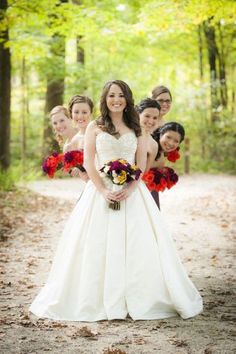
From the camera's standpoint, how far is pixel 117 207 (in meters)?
5.11

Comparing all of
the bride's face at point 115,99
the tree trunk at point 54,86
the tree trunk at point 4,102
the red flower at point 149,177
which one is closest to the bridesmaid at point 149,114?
the red flower at point 149,177

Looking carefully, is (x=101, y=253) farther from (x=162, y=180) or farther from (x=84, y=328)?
(x=162, y=180)

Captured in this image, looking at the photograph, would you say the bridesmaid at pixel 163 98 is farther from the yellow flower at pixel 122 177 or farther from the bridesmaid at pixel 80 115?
the yellow flower at pixel 122 177

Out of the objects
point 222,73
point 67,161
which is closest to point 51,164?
point 67,161

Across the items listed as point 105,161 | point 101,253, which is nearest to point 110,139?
point 105,161

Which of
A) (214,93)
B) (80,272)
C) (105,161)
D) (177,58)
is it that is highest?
(177,58)

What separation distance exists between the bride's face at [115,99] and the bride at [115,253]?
10 millimetres

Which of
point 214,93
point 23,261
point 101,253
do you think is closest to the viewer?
Answer: point 101,253

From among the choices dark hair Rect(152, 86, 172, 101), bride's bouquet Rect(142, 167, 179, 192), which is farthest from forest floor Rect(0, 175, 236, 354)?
dark hair Rect(152, 86, 172, 101)

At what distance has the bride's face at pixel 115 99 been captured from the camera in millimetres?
5156

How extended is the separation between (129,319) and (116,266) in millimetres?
515

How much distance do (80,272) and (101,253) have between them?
0.98 ft

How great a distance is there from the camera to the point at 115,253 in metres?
5.01

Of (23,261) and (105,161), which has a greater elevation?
(105,161)
